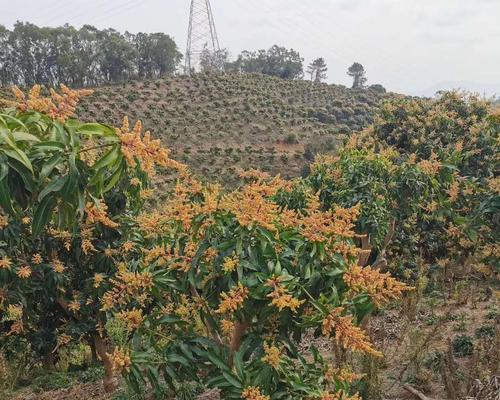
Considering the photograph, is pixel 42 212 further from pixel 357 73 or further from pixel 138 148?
pixel 357 73

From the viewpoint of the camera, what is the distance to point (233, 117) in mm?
34562

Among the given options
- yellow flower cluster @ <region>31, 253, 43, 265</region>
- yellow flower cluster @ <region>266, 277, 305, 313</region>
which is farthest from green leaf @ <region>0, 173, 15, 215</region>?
yellow flower cluster @ <region>31, 253, 43, 265</region>

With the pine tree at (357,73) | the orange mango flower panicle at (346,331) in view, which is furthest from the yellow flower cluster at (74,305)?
the pine tree at (357,73)

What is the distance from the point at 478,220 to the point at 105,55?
4373cm

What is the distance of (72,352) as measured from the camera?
21.3 ft

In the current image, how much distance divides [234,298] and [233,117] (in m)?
32.8

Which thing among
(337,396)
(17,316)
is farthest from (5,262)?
(337,396)

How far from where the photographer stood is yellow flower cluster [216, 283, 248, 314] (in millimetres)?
2373

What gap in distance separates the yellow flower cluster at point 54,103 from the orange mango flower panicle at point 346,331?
4.79ft

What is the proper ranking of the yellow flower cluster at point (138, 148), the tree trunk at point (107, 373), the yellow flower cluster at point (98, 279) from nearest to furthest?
the yellow flower cluster at point (138, 148)
the yellow flower cluster at point (98, 279)
the tree trunk at point (107, 373)

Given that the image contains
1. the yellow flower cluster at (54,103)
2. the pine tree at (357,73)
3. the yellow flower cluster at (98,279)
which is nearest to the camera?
the yellow flower cluster at (54,103)

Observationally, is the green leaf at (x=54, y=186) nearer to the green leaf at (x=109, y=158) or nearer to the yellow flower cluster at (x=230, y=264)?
the green leaf at (x=109, y=158)

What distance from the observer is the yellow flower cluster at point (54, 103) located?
197cm

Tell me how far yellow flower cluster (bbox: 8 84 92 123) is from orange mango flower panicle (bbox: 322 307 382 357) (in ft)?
4.79
